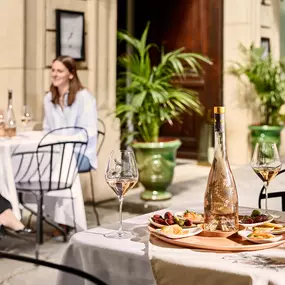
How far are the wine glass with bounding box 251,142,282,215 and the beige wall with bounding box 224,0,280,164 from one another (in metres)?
6.42

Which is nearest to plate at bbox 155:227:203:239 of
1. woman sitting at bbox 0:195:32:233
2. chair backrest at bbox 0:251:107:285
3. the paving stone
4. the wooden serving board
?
the wooden serving board

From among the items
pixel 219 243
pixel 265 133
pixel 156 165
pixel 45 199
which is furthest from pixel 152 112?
pixel 219 243

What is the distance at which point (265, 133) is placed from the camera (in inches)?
330

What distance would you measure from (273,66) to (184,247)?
7.02m

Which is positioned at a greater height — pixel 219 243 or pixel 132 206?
pixel 219 243

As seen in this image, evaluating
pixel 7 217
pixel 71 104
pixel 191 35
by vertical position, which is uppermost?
pixel 191 35

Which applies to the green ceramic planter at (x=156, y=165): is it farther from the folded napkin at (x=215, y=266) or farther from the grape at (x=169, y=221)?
the folded napkin at (x=215, y=266)

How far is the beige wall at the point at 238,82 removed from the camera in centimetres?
847

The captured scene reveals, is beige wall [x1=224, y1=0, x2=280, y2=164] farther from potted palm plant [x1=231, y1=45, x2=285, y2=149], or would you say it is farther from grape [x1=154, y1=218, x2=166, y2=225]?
grape [x1=154, y1=218, x2=166, y2=225]

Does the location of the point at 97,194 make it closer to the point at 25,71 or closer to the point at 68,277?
the point at 25,71

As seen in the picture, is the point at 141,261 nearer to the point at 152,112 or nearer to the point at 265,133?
the point at 152,112

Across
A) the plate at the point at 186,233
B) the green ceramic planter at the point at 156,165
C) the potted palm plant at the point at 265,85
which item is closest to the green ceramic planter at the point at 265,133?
the potted palm plant at the point at 265,85

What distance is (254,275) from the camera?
1574 mm

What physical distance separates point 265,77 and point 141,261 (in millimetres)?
6711
